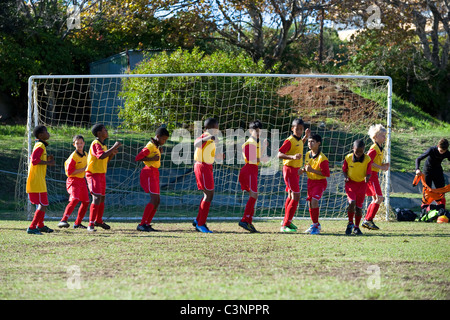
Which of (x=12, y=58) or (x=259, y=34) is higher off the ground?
(x=259, y=34)

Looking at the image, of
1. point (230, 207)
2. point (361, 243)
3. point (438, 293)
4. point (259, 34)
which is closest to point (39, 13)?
point (259, 34)

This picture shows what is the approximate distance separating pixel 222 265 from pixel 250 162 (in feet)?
9.95

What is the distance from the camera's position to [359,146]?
8453 millimetres

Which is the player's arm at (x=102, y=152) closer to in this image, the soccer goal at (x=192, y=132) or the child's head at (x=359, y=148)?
the soccer goal at (x=192, y=132)

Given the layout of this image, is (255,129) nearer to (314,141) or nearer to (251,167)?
(251,167)

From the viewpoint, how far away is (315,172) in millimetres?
8344

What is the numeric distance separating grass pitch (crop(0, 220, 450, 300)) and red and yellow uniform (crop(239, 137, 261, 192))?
0.78 metres

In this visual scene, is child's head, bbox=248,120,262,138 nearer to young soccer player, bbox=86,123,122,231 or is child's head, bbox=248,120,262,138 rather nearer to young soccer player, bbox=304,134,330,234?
young soccer player, bbox=304,134,330,234

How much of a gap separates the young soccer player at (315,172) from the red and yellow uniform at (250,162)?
0.80 meters

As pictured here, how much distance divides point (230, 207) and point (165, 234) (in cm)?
430

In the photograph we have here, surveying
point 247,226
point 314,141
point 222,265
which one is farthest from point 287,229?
point 222,265

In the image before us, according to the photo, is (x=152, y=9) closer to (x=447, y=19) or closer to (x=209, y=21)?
(x=209, y=21)

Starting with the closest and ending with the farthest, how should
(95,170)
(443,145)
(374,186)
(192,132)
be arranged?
(95,170), (374,186), (443,145), (192,132)

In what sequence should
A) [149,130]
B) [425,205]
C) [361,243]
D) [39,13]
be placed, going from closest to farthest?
1. [361,243]
2. [425,205]
3. [149,130]
4. [39,13]
